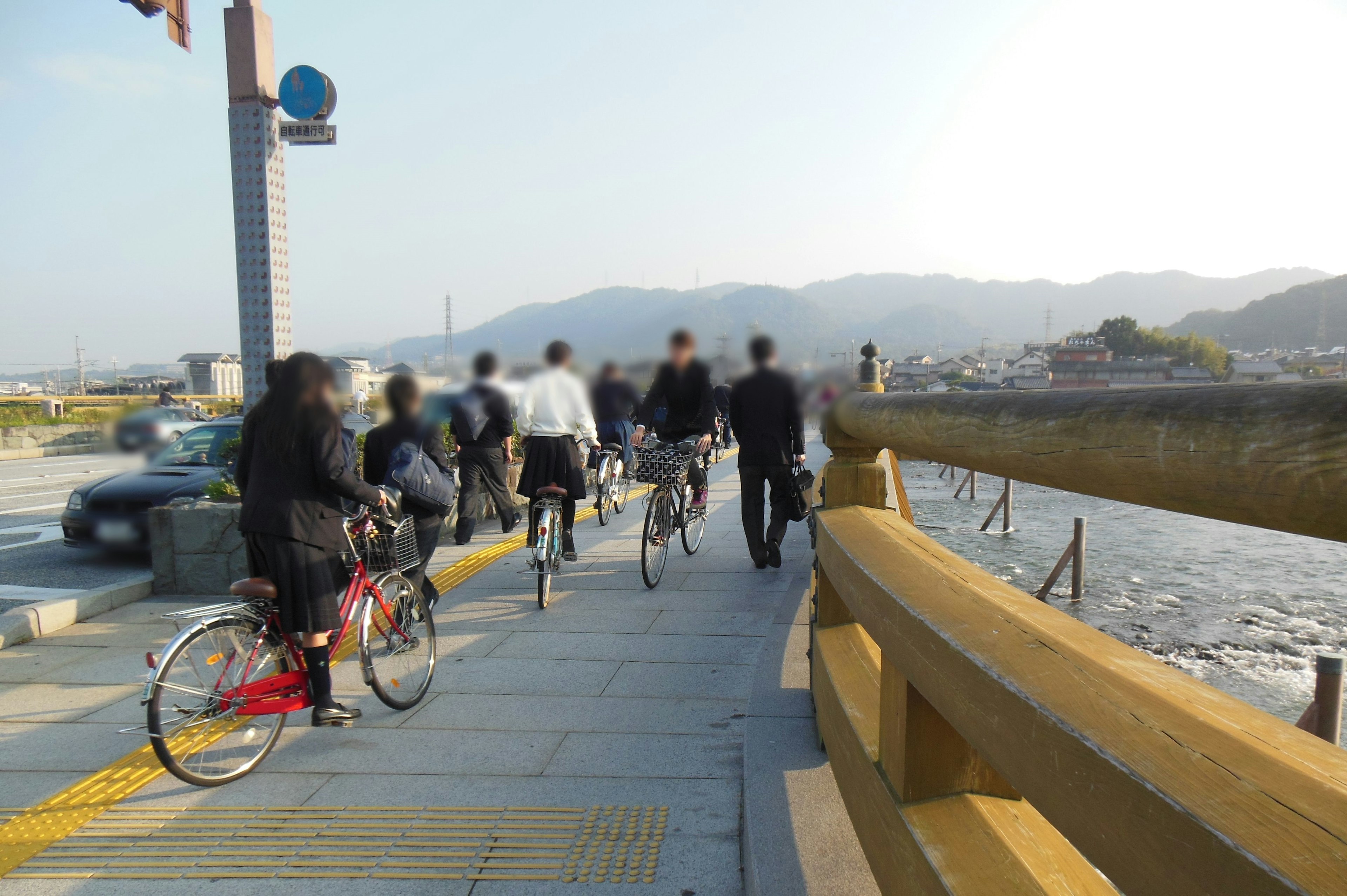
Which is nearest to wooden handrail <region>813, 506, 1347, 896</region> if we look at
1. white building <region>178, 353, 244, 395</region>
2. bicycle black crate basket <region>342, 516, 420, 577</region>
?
bicycle black crate basket <region>342, 516, 420, 577</region>

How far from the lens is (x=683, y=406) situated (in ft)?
22.8

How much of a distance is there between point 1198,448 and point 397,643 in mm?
3960

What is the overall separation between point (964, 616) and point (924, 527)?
16.3 meters

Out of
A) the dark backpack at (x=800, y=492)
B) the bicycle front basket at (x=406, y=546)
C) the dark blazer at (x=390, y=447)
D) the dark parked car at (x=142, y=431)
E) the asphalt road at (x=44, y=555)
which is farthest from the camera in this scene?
the asphalt road at (x=44, y=555)

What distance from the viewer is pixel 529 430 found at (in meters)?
6.26

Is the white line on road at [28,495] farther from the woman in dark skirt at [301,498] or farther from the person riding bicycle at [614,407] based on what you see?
the woman in dark skirt at [301,498]

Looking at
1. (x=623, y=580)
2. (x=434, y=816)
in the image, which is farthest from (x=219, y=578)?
(x=434, y=816)

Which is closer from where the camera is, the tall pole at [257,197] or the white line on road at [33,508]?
the tall pole at [257,197]

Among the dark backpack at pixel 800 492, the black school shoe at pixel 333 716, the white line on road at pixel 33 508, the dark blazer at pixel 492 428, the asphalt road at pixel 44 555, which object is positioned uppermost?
the dark blazer at pixel 492 428

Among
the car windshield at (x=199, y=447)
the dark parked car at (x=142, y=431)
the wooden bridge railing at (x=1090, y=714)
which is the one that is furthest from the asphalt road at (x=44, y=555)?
the wooden bridge railing at (x=1090, y=714)

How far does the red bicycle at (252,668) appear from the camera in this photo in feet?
10.7

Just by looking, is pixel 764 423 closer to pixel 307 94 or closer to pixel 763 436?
pixel 763 436

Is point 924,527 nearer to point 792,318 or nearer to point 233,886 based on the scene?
point 792,318

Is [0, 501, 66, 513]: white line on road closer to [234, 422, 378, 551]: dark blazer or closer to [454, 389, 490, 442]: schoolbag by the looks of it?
[454, 389, 490, 442]: schoolbag
